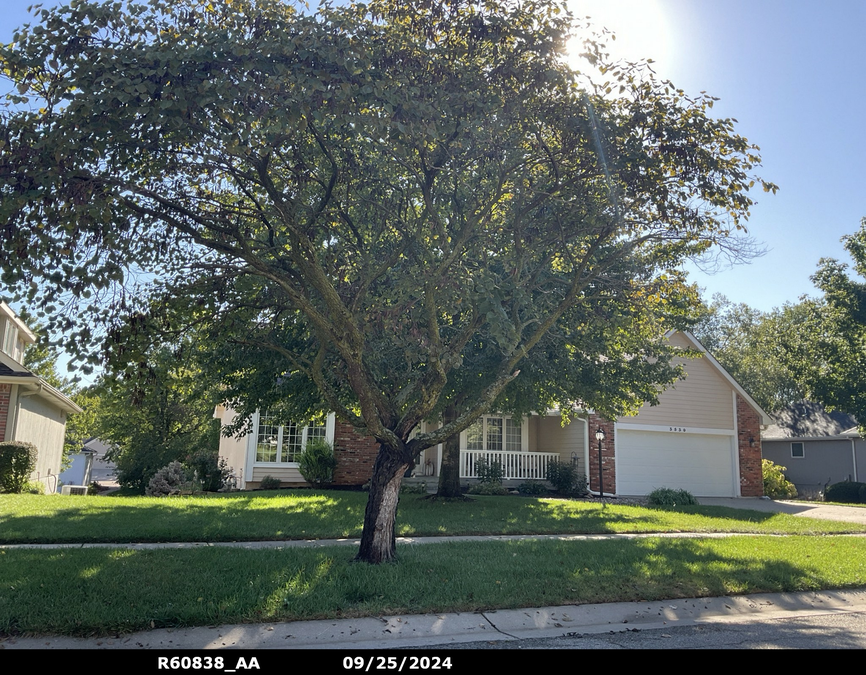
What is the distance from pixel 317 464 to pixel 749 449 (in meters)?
15.6

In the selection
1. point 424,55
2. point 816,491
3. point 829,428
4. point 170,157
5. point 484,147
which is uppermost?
point 424,55

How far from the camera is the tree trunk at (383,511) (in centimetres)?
751

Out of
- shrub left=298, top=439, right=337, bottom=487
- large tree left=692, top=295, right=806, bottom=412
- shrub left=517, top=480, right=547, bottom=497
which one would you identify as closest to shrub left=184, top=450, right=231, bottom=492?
shrub left=298, top=439, right=337, bottom=487

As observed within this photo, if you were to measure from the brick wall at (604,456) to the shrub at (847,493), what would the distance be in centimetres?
1134

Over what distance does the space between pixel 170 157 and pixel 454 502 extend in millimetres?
11078

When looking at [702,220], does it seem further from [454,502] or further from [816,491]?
[816,491]

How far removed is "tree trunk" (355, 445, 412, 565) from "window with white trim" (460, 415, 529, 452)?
1548cm

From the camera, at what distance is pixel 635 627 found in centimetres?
607

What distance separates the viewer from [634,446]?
22.2 meters

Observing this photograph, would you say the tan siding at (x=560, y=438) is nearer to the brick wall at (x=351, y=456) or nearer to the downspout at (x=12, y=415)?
the brick wall at (x=351, y=456)

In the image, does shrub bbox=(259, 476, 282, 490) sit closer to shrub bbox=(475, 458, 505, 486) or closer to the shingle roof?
shrub bbox=(475, 458, 505, 486)

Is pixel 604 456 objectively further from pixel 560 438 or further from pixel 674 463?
pixel 674 463

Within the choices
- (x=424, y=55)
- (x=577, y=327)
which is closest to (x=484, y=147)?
(x=424, y=55)

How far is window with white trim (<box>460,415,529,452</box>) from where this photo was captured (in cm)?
2341
